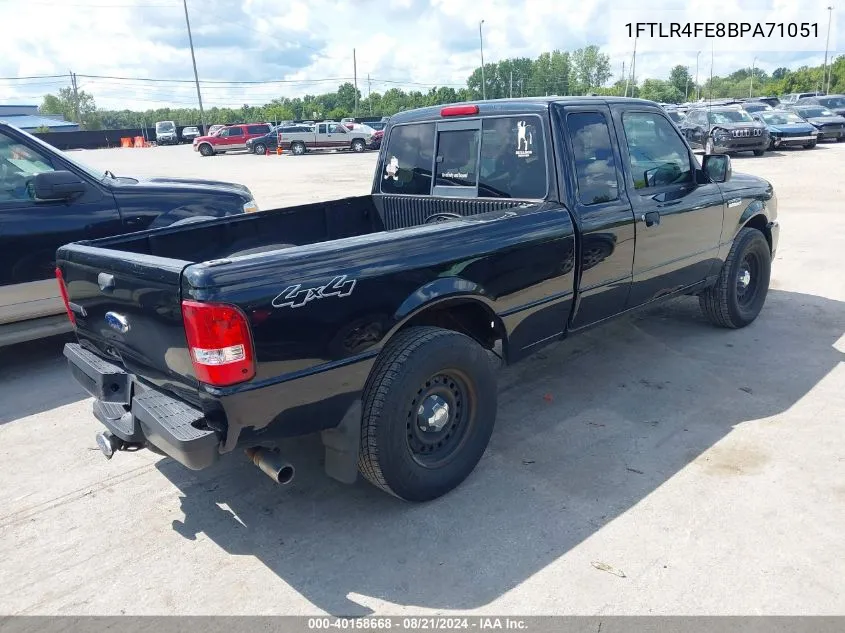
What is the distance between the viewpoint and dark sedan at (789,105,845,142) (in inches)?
1035

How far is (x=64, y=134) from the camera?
165 feet

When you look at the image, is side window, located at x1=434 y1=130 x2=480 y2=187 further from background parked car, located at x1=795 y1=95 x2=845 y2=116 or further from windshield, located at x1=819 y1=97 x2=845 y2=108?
windshield, located at x1=819 y1=97 x2=845 y2=108

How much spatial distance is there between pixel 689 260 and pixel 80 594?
441 centimetres

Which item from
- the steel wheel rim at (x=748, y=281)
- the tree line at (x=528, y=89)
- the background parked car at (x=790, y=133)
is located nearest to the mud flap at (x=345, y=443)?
the steel wheel rim at (x=748, y=281)

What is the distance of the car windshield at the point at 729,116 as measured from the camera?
21781 millimetres

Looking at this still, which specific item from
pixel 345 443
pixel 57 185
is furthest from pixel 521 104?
pixel 57 185

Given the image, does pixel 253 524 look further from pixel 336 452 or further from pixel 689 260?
pixel 689 260

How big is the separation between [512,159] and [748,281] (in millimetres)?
3009

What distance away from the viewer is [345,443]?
3.09m

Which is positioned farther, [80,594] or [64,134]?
[64,134]

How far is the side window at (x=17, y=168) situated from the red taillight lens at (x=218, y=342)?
3.57 metres

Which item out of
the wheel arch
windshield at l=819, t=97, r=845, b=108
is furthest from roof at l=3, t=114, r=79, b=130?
the wheel arch

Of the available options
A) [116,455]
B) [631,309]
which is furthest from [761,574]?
[116,455]

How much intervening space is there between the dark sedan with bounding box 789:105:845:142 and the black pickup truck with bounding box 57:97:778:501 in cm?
2525
